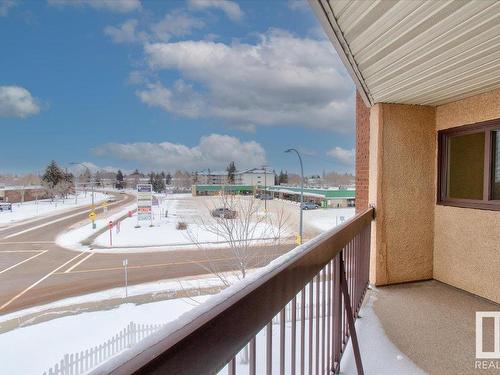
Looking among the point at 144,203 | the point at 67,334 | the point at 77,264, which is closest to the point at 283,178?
the point at 144,203

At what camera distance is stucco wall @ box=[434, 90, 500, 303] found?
3037 mm

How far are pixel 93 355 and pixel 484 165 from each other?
799cm

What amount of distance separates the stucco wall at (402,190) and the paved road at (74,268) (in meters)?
8.59

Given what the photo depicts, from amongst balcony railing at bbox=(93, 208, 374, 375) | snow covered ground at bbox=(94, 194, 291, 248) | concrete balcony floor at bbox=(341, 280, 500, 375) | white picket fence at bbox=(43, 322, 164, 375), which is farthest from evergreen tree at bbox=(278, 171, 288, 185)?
balcony railing at bbox=(93, 208, 374, 375)

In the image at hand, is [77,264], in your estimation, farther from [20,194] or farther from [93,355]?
[20,194]

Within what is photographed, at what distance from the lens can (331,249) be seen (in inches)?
55.3

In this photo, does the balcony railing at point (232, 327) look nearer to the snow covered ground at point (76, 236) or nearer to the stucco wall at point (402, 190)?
the stucco wall at point (402, 190)

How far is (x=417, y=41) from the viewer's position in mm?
1884

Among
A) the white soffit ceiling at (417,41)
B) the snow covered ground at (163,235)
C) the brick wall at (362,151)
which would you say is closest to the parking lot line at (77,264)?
the snow covered ground at (163,235)

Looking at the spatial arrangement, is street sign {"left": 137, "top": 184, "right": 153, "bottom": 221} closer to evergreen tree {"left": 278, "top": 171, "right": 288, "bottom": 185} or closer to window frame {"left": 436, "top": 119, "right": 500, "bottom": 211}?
window frame {"left": 436, "top": 119, "right": 500, "bottom": 211}

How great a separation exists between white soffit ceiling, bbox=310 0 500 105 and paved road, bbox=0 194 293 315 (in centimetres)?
1016

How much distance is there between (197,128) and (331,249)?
316 ft

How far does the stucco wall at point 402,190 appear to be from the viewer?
3.54 meters

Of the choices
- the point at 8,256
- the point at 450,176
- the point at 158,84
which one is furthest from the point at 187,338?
the point at 158,84
